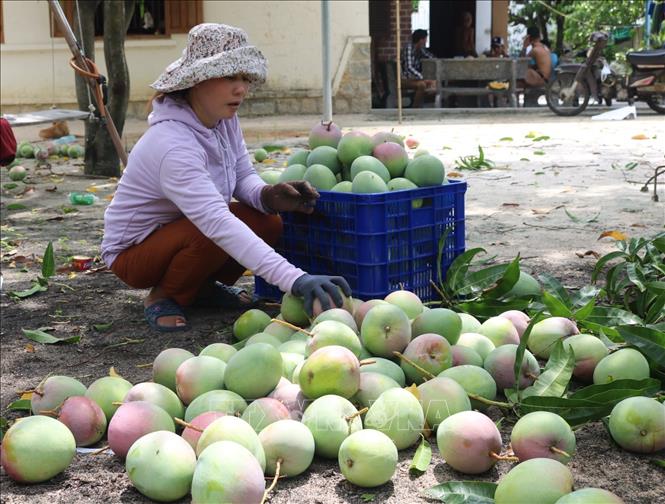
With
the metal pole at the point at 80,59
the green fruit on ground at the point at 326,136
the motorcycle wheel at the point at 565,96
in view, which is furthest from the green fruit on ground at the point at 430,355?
the motorcycle wheel at the point at 565,96

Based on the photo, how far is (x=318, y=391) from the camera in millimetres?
2445

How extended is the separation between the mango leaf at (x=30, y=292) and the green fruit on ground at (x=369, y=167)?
1.75m

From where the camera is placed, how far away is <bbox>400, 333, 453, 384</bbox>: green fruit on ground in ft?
8.75

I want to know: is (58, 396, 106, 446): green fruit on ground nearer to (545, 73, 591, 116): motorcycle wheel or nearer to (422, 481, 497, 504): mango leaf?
(422, 481, 497, 504): mango leaf

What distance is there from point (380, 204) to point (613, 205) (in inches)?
113

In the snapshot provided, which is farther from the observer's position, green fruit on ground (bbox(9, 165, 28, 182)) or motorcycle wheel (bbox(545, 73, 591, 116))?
motorcycle wheel (bbox(545, 73, 591, 116))

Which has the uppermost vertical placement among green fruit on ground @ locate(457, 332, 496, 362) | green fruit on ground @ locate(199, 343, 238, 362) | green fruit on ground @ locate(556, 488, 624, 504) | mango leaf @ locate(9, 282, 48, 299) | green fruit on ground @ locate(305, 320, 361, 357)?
green fruit on ground @ locate(305, 320, 361, 357)

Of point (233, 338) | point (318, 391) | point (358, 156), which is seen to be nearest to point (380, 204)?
point (358, 156)

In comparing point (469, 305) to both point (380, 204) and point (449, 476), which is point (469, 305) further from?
point (449, 476)

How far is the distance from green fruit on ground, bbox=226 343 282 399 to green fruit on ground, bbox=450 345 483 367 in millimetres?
584

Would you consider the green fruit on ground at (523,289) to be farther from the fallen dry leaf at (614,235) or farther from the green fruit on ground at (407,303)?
the fallen dry leaf at (614,235)

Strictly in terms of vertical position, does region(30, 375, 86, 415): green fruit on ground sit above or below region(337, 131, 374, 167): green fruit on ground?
below

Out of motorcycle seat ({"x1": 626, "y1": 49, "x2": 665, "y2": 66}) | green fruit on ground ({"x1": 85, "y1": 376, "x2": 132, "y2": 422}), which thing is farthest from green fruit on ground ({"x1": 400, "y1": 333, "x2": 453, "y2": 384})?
motorcycle seat ({"x1": 626, "y1": 49, "x2": 665, "y2": 66})

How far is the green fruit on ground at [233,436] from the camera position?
2162mm
